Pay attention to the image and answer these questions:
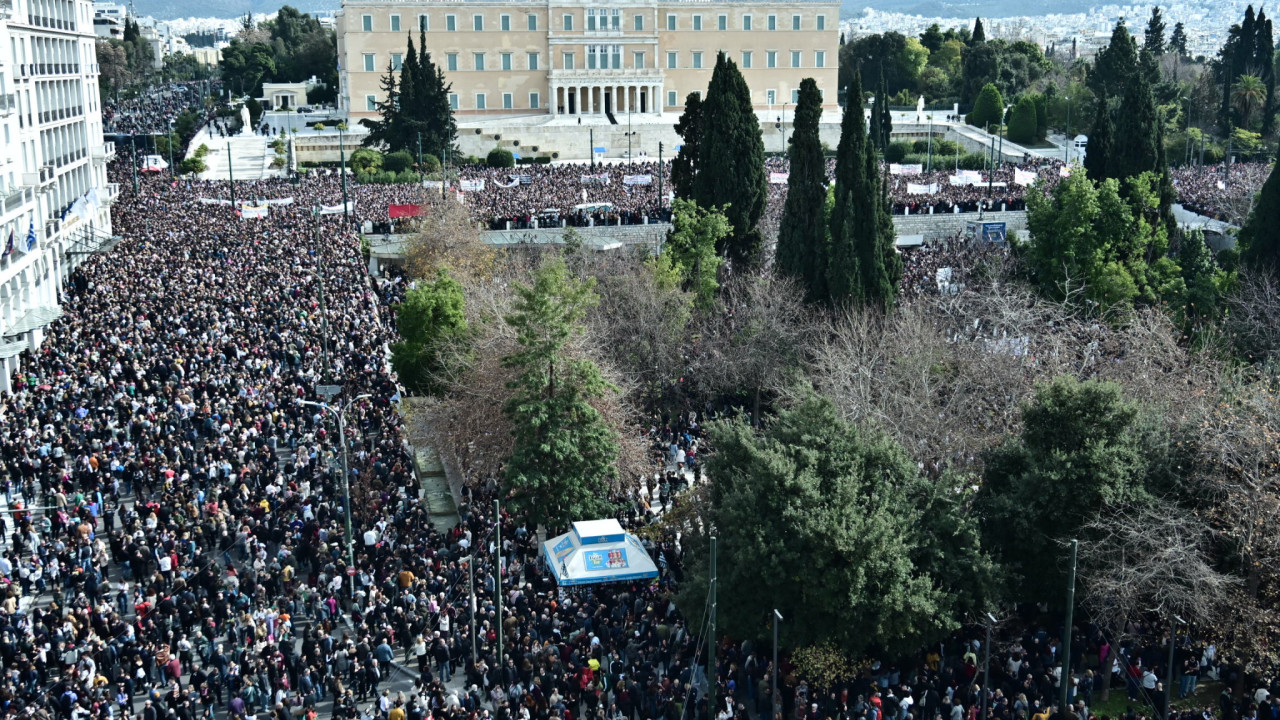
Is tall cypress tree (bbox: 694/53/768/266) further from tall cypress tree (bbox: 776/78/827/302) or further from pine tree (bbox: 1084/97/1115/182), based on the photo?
pine tree (bbox: 1084/97/1115/182)

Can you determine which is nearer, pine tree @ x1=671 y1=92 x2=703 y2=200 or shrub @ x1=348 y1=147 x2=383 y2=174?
pine tree @ x1=671 y1=92 x2=703 y2=200

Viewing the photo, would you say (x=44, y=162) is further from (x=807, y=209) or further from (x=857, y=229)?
(x=857, y=229)

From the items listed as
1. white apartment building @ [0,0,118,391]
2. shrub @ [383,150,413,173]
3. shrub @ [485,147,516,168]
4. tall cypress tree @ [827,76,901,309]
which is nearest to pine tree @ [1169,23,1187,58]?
shrub @ [485,147,516,168]

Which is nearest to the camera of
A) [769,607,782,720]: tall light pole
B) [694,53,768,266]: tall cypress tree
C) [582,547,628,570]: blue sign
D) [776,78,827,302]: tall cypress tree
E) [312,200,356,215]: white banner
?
[769,607,782,720]: tall light pole

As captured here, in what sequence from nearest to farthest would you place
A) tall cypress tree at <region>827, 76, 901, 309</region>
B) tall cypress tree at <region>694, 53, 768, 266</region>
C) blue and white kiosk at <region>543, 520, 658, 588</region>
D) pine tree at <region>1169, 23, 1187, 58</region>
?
blue and white kiosk at <region>543, 520, 658, 588</region> < tall cypress tree at <region>827, 76, 901, 309</region> < tall cypress tree at <region>694, 53, 768, 266</region> < pine tree at <region>1169, 23, 1187, 58</region>

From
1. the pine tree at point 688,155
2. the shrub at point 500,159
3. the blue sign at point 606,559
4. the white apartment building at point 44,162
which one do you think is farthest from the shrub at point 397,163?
the blue sign at point 606,559

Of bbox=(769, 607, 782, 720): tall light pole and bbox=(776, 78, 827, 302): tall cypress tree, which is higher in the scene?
bbox=(776, 78, 827, 302): tall cypress tree
